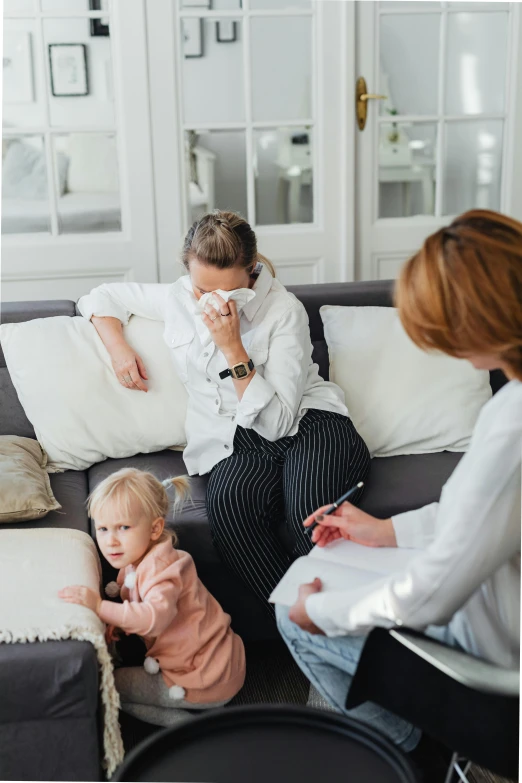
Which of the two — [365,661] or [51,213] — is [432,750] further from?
[51,213]

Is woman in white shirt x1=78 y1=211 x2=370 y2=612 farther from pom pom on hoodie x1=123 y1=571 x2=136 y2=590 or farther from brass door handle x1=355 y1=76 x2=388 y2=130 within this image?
brass door handle x1=355 y1=76 x2=388 y2=130

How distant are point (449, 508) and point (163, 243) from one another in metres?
2.13

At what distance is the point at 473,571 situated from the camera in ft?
4.05

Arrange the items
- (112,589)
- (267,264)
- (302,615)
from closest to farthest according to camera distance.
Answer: (302,615), (112,589), (267,264)

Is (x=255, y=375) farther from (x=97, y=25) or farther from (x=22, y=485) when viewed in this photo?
(x=97, y=25)

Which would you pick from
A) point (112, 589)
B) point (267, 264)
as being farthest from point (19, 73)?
point (112, 589)

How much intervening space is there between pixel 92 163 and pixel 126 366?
3.52ft

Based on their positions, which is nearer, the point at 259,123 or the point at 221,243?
the point at 221,243

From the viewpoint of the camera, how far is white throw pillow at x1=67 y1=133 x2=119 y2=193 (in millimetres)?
3102

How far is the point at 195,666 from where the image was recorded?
1.83 meters

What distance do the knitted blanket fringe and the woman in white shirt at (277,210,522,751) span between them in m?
0.42

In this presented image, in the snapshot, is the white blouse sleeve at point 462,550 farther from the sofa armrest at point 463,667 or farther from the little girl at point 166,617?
the little girl at point 166,617

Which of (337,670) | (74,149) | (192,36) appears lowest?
(337,670)

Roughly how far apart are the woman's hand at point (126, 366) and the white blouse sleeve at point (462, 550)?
1205 millimetres
